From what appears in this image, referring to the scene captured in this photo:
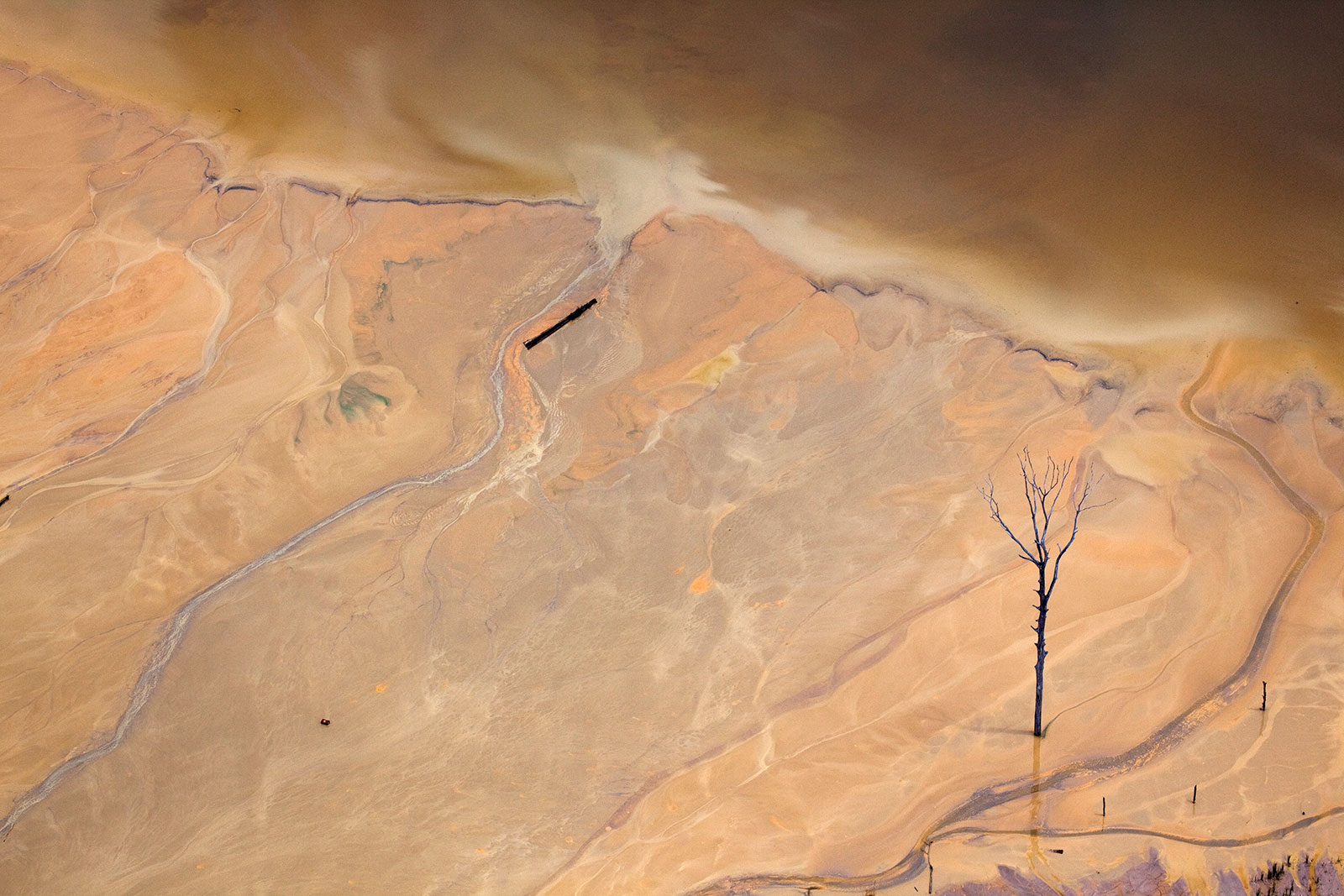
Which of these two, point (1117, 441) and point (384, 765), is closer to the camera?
point (384, 765)

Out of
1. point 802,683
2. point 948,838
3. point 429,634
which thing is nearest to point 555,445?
point 429,634

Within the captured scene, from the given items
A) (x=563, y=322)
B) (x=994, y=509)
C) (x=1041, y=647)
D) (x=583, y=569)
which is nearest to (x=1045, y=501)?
(x=994, y=509)

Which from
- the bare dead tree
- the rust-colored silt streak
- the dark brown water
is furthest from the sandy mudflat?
the dark brown water

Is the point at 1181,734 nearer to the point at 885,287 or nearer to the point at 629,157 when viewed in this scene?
the point at 885,287

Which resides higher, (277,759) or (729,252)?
(729,252)

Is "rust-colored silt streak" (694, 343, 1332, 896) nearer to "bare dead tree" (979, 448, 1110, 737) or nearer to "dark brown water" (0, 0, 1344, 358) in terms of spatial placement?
"bare dead tree" (979, 448, 1110, 737)

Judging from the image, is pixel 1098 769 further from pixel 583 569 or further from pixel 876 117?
pixel 876 117

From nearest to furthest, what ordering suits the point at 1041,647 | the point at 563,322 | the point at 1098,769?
the point at 1041,647, the point at 1098,769, the point at 563,322
